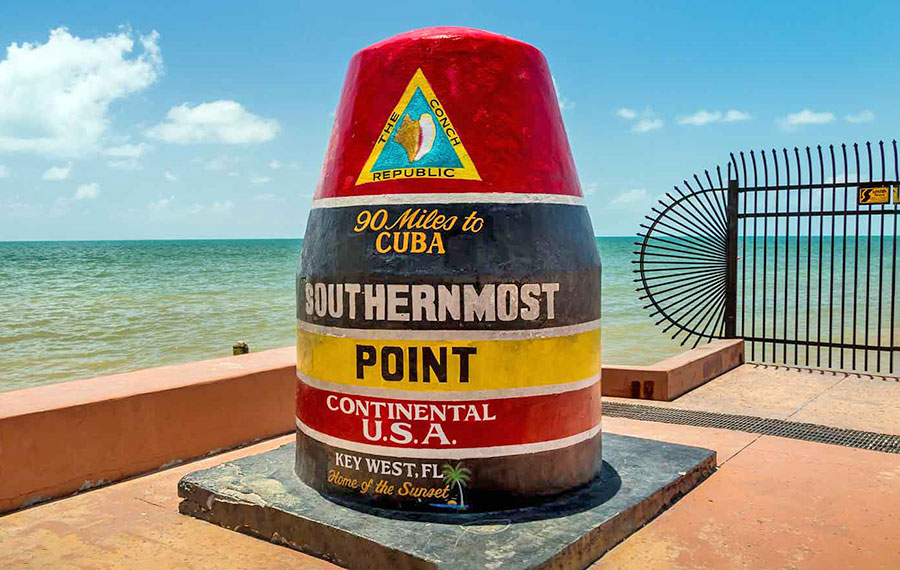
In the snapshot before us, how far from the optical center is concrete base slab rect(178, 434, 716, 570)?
3551mm

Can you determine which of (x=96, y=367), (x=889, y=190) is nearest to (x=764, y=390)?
(x=889, y=190)

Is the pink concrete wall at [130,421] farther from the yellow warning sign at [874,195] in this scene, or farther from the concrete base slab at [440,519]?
the yellow warning sign at [874,195]

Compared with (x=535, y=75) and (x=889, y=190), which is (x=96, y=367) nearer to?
(x=535, y=75)

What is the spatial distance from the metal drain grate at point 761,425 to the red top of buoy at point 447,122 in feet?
11.9

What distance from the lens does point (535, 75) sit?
4457mm

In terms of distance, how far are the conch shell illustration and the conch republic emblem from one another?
0.01 m

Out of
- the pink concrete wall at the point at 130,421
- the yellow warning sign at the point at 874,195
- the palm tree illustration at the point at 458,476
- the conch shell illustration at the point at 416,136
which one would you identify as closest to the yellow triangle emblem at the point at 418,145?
the conch shell illustration at the point at 416,136

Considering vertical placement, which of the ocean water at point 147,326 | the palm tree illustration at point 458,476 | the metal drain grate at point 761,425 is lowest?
the ocean water at point 147,326

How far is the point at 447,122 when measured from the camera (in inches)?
162

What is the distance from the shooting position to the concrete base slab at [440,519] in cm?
355

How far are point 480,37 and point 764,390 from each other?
6.17m

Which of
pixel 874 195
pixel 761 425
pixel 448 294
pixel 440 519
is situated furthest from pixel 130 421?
pixel 874 195

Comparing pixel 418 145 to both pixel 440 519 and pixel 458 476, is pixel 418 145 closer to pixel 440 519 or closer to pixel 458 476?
pixel 458 476

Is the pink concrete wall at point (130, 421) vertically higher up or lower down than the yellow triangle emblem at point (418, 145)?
lower down
